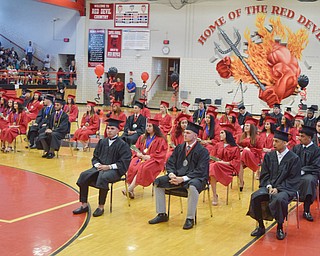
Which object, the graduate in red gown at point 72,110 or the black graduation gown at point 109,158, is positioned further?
the graduate in red gown at point 72,110

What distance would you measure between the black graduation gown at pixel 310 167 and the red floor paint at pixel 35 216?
3.66 m

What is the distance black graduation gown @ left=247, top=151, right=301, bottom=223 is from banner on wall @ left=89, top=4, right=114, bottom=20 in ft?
77.9

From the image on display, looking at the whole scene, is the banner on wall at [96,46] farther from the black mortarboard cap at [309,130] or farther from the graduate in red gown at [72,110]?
the black mortarboard cap at [309,130]

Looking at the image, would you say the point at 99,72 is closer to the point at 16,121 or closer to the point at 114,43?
the point at 114,43

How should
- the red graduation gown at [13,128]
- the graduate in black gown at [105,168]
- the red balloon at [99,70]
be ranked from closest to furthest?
the graduate in black gown at [105,168] < the red graduation gown at [13,128] < the red balloon at [99,70]

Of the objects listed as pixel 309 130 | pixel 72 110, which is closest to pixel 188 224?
pixel 309 130

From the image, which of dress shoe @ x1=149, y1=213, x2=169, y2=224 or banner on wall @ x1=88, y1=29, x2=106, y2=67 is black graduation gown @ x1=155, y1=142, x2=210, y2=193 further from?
banner on wall @ x1=88, y1=29, x2=106, y2=67

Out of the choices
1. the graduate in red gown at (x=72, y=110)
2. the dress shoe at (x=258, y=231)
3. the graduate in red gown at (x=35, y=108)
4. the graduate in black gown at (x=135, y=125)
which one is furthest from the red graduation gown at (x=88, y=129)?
the dress shoe at (x=258, y=231)

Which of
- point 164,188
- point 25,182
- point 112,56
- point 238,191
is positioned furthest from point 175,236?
point 112,56

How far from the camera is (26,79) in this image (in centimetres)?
2816

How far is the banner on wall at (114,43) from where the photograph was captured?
3019 centimetres

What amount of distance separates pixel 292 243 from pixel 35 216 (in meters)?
4.00

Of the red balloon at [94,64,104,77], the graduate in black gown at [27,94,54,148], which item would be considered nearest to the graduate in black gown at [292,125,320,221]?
the graduate in black gown at [27,94,54,148]

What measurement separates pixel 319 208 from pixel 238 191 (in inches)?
64.6
